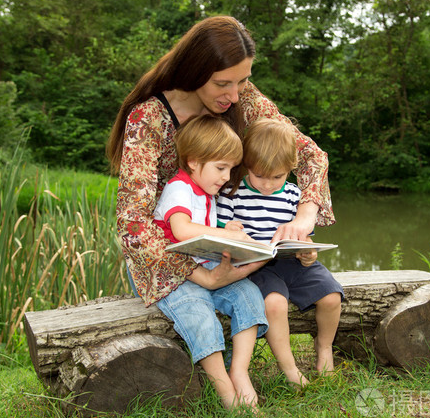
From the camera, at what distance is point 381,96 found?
16.8 metres

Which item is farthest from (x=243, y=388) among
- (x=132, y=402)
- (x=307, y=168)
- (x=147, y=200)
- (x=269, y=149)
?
(x=307, y=168)

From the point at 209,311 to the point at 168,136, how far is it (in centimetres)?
84

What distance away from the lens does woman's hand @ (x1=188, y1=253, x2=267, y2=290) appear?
7.36 feet

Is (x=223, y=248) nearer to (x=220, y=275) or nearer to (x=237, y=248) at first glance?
(x=237, y=248)

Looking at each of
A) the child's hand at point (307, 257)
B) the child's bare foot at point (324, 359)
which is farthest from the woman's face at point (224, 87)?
the child's bare foot at point (324, 359)

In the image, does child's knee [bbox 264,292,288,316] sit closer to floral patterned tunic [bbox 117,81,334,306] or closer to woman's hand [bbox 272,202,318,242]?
woman's hand [bbox 272,202,318,242]

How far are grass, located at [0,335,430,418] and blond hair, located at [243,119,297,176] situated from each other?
0.98m

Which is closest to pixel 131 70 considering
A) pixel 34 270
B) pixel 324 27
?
pixel 324 27

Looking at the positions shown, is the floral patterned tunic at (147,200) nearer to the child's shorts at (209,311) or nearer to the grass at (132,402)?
the child's shorts at (209,311)

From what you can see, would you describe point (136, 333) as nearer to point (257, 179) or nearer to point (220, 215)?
point (220, 215)

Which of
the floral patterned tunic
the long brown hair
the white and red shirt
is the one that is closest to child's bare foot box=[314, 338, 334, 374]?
the floral patterned tunic

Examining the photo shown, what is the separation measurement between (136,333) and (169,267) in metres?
0.33

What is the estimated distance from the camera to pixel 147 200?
229 centimetres

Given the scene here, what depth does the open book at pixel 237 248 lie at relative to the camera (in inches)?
73.8
